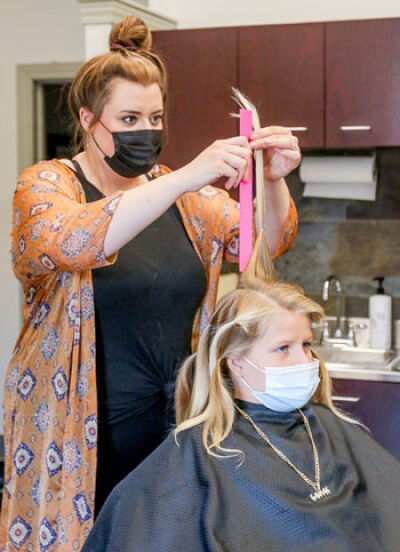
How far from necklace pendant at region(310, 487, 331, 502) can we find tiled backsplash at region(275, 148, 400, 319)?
184 centimetres

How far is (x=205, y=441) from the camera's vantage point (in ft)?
5.85

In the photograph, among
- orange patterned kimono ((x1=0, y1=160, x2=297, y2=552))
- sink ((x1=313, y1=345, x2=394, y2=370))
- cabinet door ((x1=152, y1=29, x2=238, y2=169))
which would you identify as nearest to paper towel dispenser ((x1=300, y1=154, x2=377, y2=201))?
cabinet door ((x1=152, y1=29, x2=238, y2=169))

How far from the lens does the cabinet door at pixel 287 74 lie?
3.22 m

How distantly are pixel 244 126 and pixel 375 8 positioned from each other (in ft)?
6.63

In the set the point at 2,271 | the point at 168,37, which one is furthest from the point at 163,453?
the point at 2,271

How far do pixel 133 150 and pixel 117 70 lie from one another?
0.18 m

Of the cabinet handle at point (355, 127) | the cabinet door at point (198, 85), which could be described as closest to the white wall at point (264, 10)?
the cabinet door at point (198, 85)

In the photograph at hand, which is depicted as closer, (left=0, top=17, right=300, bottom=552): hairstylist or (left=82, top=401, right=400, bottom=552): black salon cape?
(left=82, top=401, right=400, bottom=552): black salon cape

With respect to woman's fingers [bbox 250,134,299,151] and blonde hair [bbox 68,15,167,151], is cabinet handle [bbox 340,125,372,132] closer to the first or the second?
blonde hair [bbox 68,15,167,151]

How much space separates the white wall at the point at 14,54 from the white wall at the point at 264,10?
1.07 metres

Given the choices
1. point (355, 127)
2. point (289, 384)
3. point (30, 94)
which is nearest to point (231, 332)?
point (289, 384)

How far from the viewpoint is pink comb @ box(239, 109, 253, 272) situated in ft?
5.49

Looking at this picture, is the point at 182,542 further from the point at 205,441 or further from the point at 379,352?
the point at 379,352

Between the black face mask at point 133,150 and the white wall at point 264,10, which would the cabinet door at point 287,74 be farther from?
the black face mask at point 133,150
